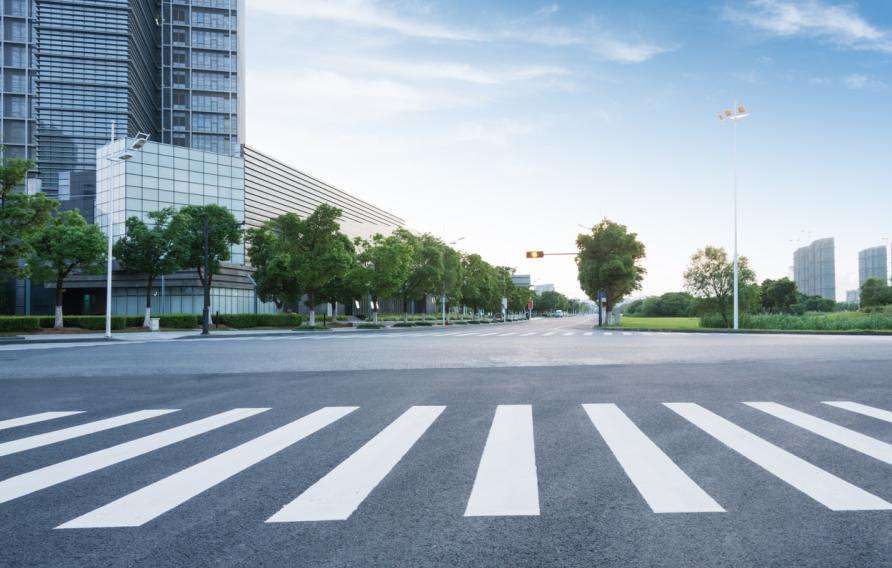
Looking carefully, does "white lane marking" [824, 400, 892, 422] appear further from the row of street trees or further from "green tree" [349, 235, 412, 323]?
"green tree" [349, 235, 412, 323]

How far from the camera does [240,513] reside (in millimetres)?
3551

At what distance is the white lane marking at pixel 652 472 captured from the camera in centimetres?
365

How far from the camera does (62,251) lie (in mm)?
34188

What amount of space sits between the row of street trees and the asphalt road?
34.1 m

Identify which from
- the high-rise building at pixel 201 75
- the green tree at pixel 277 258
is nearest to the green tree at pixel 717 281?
the green tree at pixel 277 258

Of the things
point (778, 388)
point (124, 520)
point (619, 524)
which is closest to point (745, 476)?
point (619, 524)

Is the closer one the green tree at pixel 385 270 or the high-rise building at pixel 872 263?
the green tree at pixel 385 270

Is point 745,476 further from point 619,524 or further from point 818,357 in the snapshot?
point 818,357

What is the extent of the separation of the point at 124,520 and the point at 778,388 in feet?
29.7

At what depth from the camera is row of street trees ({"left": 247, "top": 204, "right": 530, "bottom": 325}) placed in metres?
43.3

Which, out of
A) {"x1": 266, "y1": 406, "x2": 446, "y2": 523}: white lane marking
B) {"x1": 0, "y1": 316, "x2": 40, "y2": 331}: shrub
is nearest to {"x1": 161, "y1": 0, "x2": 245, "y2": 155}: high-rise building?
{"x1": 0, "y1": 316, "x2": 40, "y2": 331}: shrub

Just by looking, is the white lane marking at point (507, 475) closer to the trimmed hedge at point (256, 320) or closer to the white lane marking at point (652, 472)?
the white lane marking at point (652, 472)

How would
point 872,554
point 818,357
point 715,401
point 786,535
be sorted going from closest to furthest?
point 872,554 < point 786,535 < point 715,401 < point 818,357

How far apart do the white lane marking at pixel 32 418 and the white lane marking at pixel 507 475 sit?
5533mm
